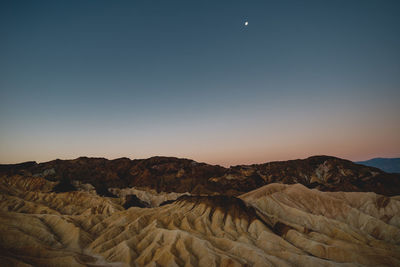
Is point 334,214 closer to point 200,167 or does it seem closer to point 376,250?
point 376,250

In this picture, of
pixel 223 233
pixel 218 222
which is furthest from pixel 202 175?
pixel 223 233

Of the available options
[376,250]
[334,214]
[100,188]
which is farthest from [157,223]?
[100,188]

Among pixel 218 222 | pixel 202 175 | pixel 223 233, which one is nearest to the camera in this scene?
pixel 223 233

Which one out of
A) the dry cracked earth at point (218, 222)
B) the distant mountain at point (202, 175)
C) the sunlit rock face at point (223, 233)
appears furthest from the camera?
the distant mountain at point (202, 175)

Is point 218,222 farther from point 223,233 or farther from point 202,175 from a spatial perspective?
point 202,175

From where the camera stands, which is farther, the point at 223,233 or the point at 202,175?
the point at 202,175

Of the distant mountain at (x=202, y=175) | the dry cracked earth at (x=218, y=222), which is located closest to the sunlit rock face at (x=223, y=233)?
the dry cracked earth at (x=218, y=222)

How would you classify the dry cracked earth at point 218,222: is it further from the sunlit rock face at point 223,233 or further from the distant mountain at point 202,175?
the distant mountain at point 202,175
